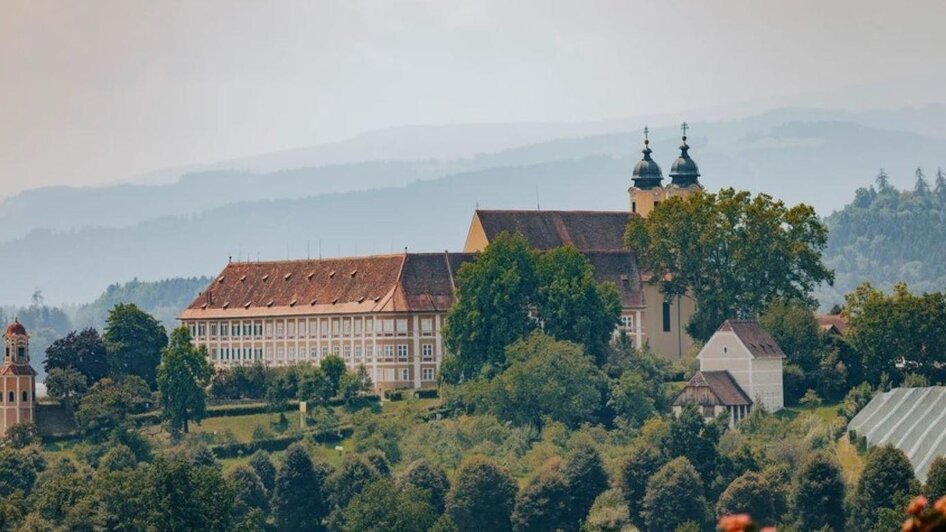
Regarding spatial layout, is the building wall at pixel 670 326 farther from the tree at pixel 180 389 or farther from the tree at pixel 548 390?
the tree at pixel 180 389

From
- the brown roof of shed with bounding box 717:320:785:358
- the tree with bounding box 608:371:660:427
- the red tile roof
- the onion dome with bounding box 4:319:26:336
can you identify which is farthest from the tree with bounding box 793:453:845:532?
the onion dome with bounding box 4:319:26:336

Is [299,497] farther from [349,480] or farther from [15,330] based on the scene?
[15,330]

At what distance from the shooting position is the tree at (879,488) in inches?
4567

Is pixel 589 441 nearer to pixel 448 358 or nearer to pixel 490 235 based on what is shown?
pixel 448 358

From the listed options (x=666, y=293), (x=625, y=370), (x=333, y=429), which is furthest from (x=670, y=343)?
A: (x=333, y=429)

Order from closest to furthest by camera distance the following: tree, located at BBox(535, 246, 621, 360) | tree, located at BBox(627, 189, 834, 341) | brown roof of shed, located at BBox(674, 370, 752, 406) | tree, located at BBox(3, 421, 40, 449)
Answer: tree, located at BBox(3, 421, 40, 449), brown roof of shed, located at BBox(674, 370, 752, 406), tree, located at BBox(535, 246, 621, 360), tree, located at BBox(627, 189, 834, 341)

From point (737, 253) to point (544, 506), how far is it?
95.3 feet

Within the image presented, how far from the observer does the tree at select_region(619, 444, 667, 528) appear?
12169 cm

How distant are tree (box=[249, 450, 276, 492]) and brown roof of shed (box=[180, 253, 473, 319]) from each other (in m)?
21.1

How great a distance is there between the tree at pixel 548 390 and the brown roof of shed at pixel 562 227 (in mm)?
19174

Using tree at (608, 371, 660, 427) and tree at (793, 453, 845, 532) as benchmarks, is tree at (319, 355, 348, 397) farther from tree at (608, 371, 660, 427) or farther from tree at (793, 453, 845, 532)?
tree at (793, 453, 845, 532)

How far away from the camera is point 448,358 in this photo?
472 feet

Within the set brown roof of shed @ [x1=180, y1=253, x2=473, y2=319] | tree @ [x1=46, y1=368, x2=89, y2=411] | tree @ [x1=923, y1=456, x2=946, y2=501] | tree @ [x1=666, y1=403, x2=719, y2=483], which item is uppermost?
brown roof of shed @ [x1=180, y1=253, x2=473, y2=319]

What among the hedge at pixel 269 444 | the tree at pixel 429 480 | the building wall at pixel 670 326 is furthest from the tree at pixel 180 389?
the building wall at pixel 670 326
